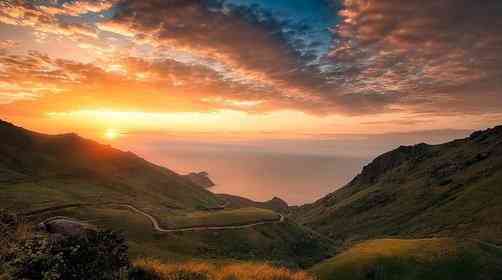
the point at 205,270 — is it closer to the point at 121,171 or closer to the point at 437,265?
the point at 437,265

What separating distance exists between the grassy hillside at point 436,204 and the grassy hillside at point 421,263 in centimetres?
5451

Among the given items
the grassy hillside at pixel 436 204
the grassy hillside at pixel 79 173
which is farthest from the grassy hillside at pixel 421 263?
the grassy hillside at pixel 79 173

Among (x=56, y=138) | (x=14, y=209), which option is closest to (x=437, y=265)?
(x=14, y=209)

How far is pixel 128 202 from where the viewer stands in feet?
348

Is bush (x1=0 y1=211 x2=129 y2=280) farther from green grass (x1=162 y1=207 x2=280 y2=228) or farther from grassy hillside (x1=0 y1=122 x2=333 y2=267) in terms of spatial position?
green grass (x1=162 y1=207 x2=280 y2=228)

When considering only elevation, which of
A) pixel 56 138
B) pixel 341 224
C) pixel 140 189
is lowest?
pixel 341 224

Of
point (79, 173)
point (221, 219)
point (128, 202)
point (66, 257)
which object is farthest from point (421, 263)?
point (79, 173)

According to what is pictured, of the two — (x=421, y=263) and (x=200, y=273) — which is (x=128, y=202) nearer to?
(x=421, y=263)

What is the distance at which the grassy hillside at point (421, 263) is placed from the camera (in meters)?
36.6

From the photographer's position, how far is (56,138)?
18225 cm

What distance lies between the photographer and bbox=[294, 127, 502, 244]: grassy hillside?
109 meters

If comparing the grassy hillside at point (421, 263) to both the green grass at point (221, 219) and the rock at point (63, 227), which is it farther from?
the green grass at point (221, 219)

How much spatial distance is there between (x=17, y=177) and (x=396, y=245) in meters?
125

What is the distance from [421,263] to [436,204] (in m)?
117
